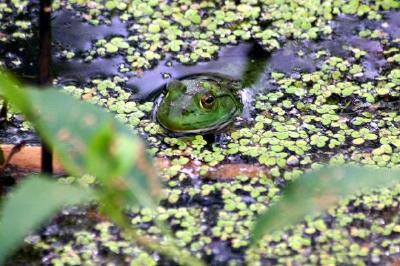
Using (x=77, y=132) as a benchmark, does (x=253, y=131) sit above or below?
below

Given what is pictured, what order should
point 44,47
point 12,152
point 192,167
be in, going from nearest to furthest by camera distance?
1. point 44,47
2. point 12,152
3. point 192,167

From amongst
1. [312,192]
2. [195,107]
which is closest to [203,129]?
[195,107]

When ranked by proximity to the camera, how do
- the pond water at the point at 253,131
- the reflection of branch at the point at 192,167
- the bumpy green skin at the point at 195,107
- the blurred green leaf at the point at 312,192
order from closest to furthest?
the blurred green leaf at the point at 312,192 < the pond water at the point at 253,131 < the reflection of branch at the point at 192,167 < the bumpy green skin at the point at 195,107

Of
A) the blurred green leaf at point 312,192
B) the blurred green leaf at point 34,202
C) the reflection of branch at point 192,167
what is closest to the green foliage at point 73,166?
the blurred green leaf at point 34,202

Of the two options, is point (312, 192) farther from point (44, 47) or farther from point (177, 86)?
point (177, 86)

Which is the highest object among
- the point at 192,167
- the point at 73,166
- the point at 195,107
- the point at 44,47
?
the point at 73,166

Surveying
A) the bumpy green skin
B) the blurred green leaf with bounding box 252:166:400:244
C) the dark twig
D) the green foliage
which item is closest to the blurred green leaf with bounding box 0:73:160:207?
the green foliage

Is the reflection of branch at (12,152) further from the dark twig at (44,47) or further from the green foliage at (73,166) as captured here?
the green foliage at (73,166)

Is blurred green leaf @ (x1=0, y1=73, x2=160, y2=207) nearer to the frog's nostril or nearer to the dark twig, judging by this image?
the dark twig
